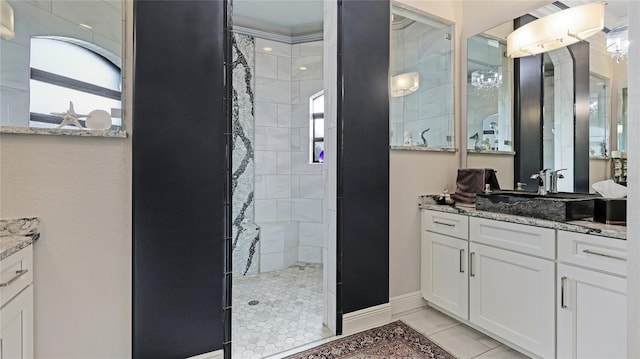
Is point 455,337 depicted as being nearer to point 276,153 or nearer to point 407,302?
point 407,302

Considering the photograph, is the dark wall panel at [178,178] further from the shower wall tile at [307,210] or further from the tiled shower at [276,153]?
the shower wall tile at [307,210]

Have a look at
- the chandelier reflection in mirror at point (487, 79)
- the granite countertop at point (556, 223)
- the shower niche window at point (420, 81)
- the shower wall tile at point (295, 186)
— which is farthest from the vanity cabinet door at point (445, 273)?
the shower wall tile at point (295, 186)

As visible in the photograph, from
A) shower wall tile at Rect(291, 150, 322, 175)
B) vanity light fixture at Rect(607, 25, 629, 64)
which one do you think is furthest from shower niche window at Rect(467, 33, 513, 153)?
shower wall tile at Rect(291, 150, 322, 175)

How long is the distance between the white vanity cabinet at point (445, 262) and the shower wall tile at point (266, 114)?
89.8 inches

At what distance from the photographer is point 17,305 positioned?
45.6 inches

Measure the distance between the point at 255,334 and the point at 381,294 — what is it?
0.97 metres

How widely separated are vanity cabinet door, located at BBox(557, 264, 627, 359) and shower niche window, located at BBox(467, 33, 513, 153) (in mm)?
1168

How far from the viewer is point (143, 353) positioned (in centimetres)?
153

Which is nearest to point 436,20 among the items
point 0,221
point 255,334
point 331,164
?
point 331,164

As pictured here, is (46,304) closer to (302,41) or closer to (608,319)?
(608,319)

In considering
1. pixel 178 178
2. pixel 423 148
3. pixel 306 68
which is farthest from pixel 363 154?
pixel 306 68

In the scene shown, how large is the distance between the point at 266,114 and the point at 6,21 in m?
2.58

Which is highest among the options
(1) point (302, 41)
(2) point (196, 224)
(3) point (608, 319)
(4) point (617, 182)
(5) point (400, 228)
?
(1) point (302, 41)

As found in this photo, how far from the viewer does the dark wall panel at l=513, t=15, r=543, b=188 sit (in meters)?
2.13
